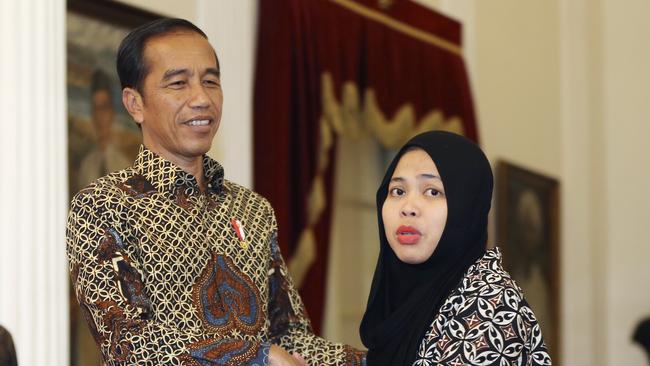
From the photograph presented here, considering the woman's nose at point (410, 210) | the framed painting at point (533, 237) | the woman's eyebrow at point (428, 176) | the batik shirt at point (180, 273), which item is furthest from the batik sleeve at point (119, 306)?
the framed painting at point (533, 237)

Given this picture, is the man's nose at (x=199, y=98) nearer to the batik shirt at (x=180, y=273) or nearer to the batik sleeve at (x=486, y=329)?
the batik shirt at (x=180, y=273)

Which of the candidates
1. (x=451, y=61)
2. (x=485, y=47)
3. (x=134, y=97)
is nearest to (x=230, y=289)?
(x=134, y=97)

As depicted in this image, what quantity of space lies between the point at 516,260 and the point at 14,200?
6273mm

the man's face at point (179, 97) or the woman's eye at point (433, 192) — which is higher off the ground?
the man's face at point (179, 97)

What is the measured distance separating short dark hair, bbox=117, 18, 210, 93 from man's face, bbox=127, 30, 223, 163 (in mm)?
17

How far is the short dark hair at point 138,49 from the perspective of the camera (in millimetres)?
3311

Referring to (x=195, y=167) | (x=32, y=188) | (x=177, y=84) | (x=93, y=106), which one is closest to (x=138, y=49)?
Result: (x=177, y=84)

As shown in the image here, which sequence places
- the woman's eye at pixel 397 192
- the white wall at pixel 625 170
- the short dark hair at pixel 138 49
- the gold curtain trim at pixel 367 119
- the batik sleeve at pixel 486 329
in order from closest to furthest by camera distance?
the batik sleeve at pixel 486 329
the woman's eye at pixel 397 192
the short dark hair at pixel 138 49
the gold curtain trim at pixel 367 119
the white wall at pixel 625 170

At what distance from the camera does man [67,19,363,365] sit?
3.00 m

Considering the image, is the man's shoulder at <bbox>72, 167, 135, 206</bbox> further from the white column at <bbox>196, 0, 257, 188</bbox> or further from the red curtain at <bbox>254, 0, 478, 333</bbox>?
the red curtain at <bbox>254, 0, 478, 333</bbox>

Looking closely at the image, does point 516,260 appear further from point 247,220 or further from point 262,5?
point 247,220

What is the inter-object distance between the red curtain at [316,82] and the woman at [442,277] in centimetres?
302

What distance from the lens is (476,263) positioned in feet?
10.1

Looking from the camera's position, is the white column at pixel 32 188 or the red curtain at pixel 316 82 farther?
the red curtain at pixel 316 82
